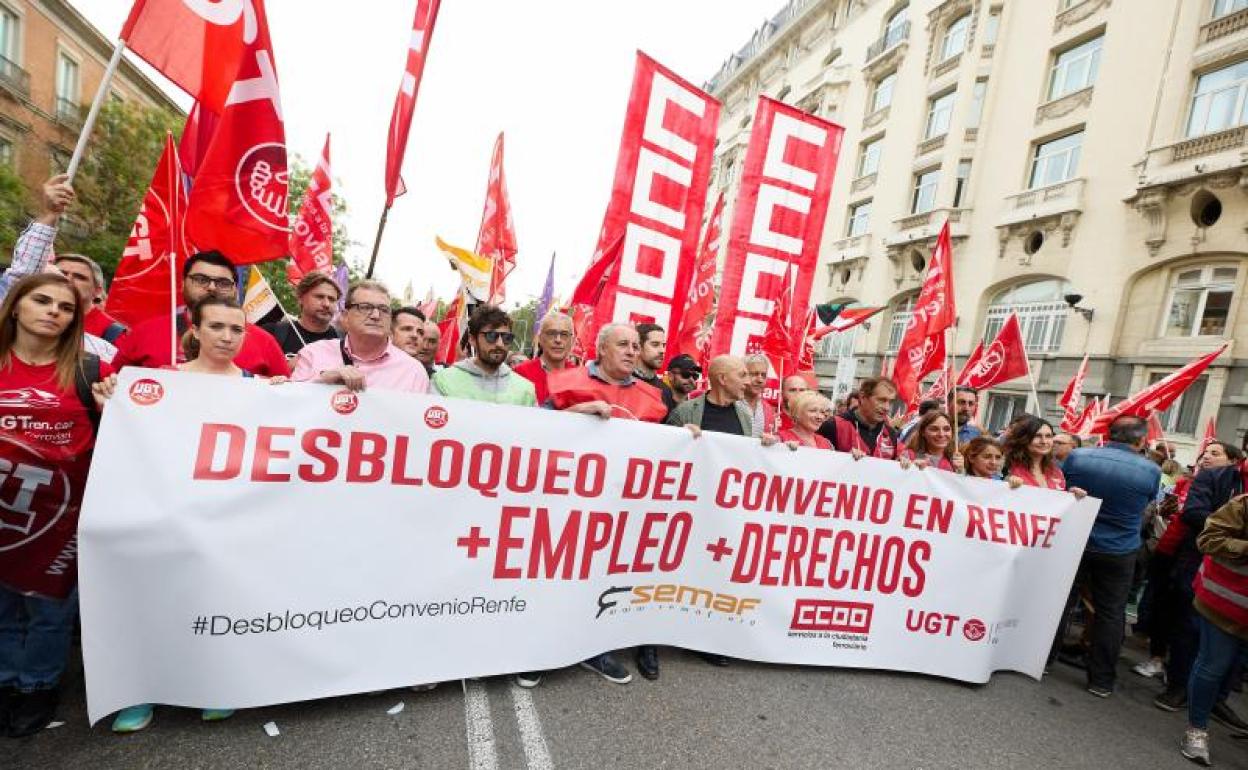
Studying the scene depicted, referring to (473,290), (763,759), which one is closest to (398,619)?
(763,759)

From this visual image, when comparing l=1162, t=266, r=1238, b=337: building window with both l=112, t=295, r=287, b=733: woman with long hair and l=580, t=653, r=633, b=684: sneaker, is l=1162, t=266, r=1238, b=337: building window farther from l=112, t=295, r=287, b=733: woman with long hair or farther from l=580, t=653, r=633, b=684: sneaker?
l=112, t=295, r=287, b=733: woman with long hair

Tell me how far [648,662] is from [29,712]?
97.9 inches

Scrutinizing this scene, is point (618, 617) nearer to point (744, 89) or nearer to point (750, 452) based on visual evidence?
point (750, 452)

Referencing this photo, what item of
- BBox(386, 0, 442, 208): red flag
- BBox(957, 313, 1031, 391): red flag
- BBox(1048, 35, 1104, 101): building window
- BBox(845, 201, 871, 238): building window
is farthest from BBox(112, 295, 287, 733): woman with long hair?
BBox(845, 201, 871, 238): building window

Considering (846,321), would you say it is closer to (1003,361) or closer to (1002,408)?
(1003,361)

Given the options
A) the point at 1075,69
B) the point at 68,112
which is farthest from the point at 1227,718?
the point at 68,112

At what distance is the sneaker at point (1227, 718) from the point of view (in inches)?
139

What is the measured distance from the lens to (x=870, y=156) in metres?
25.2

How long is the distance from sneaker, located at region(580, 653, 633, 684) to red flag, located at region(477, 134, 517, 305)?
506 cm

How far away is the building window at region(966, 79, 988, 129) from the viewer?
781 inches

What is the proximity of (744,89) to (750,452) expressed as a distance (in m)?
41.7

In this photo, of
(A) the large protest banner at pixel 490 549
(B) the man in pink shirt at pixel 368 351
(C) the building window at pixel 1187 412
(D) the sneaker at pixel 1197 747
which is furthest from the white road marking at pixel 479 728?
(C) the building window at pixel 1187 412

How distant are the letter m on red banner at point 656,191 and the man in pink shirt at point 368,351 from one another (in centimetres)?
238

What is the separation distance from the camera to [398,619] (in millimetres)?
2439
